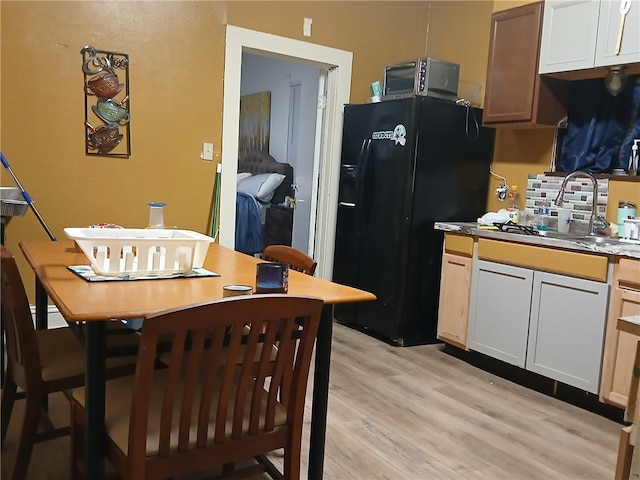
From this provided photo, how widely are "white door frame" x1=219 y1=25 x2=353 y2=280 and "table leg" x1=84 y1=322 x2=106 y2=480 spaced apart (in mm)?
2650

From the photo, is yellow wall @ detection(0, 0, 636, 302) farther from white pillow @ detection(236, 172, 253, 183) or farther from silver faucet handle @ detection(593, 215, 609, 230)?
white pillow @ detection(236, 172, 253, 183)

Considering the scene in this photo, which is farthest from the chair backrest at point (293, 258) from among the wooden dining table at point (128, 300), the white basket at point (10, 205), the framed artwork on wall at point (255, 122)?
the framed artwork on wall at point (255, 122)

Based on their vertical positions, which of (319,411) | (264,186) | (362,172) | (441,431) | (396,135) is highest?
(396,135)

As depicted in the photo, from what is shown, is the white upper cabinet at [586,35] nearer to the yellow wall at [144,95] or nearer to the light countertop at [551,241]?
the yellow wall at [144,95]

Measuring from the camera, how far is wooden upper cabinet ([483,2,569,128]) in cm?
342

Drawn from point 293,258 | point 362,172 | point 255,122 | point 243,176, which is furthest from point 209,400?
point 255,122

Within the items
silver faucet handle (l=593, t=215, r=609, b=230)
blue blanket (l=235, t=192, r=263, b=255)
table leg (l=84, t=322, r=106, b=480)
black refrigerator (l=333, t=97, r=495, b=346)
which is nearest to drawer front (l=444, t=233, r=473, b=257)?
black refrigerator (l=333, t=97, r=495, b=346)

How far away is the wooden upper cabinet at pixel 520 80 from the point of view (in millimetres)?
3420

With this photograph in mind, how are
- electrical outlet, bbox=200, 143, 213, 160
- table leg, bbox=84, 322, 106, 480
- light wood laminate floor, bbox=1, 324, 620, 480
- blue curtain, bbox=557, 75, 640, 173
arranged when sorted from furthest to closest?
electrical outlet, bbox=200, 143, 213, 160
blue curtain, bbox=557, 75, 640, 173
light wood laminate floor, bbox=1, 324, 620, 480
table leg, bbox=84, 322, 106, 480

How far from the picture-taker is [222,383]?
1404 mm

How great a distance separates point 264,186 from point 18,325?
436cm

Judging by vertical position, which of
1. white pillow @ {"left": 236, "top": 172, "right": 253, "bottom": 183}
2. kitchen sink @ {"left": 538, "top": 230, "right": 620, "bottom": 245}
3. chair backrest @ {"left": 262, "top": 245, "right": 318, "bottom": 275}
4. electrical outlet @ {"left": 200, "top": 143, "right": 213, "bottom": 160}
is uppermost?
electrical outlet @ {"left": 200, "top": 143, "right": 213, "bottom": 160}

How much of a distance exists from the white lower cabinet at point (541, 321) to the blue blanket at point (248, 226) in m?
2.57

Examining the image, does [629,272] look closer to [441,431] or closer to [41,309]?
[441,431]
